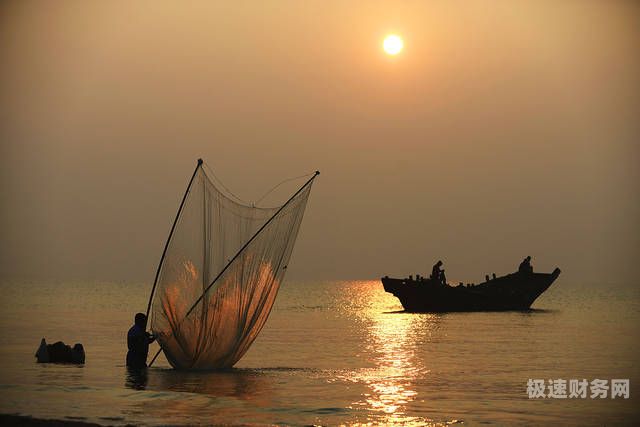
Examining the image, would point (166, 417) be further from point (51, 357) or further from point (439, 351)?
point (439, 351)

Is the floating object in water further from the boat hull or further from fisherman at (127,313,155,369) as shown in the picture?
the boat hull

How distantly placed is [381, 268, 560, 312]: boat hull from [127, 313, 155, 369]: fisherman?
47309 mm

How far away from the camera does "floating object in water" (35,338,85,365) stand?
29.2 m

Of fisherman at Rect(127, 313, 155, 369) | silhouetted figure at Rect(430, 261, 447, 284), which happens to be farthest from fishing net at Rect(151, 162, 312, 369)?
silhouetted figure at Rect(430, 261, 447, 284)

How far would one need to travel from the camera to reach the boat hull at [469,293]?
73000 mm

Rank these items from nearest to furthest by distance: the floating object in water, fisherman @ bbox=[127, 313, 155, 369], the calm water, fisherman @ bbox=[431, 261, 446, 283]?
the calm water → fisherman @ bbox=[127, 313, 155, 369] → the floating object in water → fisherman @ bbox=[431, 261, 446, 283]

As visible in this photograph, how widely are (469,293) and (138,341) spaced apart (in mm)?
51470

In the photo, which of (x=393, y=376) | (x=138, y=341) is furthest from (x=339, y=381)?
(x=138, y=341)

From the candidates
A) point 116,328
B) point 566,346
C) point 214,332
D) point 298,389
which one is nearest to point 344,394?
point 298,389

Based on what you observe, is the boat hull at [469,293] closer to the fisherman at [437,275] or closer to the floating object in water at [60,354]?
the fisherman at [437,275]

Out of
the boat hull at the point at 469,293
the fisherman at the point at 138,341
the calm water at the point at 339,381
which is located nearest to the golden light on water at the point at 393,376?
the calm water at the point at 339,381

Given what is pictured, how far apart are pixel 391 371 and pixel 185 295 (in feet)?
30.4

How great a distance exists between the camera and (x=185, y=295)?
25.3 metres

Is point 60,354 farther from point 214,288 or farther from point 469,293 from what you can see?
point 469,293
